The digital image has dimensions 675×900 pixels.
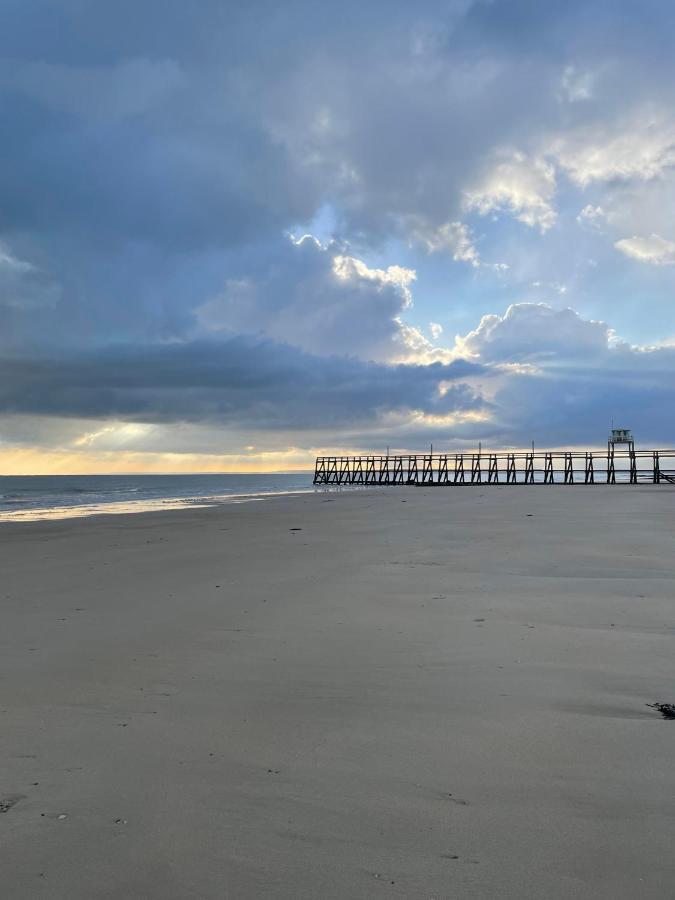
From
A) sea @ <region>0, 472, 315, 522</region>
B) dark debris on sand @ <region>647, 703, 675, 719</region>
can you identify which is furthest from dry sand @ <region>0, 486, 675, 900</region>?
sea @ <region>0, 472, 315, 522</region>

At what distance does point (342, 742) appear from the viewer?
3396 millimetres

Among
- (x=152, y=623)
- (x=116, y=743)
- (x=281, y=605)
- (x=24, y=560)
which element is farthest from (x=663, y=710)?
(x=24, y=560)

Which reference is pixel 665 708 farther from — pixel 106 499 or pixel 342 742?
pixel 106 499

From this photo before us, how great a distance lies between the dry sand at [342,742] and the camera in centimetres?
236

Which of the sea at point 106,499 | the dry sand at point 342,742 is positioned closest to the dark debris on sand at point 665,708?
the dry sand at point 342,742

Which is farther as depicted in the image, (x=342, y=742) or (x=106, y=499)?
(x=106, y=499)

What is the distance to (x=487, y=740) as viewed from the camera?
3377mm

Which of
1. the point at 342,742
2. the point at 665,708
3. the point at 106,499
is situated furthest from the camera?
the point at 106,499

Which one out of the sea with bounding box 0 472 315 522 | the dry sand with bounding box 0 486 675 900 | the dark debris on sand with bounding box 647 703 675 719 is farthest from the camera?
the sea with bounding box 0 472 315 522

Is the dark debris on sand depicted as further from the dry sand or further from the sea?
the sea

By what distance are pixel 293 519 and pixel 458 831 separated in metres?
17.6

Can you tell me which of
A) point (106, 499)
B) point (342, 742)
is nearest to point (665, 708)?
point (342, 742)

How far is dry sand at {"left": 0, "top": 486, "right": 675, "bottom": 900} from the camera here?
7.74 ft

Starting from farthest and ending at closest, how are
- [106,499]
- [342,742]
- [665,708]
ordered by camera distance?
[106,499] → [665,708] → [342,742]
